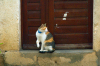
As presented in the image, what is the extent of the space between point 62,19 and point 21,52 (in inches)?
59.0

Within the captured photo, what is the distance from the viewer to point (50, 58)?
10.3 ft

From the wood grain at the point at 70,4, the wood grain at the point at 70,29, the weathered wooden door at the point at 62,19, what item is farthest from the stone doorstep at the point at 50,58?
the wood grain at the point at 70,4

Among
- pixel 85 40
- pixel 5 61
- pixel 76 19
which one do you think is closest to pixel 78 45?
pixel 85 40

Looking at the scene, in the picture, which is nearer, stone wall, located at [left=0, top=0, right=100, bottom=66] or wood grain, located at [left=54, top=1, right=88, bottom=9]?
stone wall, located at [left=0, top=0, right=100, bottom=66]

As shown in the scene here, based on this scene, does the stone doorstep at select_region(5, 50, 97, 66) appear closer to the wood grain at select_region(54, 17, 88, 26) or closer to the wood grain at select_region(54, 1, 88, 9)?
the wood grain at select_region(54, 17, 88, 26)

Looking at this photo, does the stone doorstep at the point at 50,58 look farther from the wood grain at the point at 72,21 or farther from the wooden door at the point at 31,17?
the wood grain at the point at 72,21

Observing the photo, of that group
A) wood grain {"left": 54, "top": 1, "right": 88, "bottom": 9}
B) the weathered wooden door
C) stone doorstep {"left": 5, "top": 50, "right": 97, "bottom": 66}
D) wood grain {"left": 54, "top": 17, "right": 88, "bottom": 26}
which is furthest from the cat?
wood grain {"left": 54, "top": 1, "right": 88, "bottom": 9}

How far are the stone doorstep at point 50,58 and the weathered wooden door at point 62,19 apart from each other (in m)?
0.35

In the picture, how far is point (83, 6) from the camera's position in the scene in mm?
3477

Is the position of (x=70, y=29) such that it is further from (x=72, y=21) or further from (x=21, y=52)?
(x=21, y=52)

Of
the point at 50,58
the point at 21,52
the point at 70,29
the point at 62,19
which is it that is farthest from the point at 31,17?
the point at 50,58

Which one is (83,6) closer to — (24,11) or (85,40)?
(85,40)

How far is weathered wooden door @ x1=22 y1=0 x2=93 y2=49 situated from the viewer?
348cm

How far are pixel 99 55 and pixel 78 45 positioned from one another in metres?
0.63
